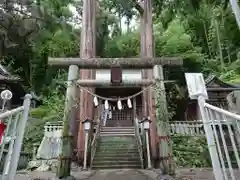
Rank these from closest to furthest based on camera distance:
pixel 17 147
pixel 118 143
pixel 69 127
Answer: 1. pixel 17 147
2. pixel 69 127
3. pixel 118 143

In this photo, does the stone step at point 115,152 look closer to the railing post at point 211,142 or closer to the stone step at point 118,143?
the stone step at point 118,143

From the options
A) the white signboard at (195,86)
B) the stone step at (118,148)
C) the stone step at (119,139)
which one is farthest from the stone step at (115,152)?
the white signboard at (195,86)

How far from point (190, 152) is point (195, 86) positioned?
7698 mm

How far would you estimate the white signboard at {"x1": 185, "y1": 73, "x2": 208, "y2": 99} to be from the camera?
119 inches

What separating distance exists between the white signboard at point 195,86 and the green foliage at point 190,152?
692 centimetres

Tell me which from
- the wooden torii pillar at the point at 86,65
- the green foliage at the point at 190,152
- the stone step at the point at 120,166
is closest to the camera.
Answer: the wooden torii pillar at the point at 86,65

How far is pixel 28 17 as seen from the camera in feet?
48.7

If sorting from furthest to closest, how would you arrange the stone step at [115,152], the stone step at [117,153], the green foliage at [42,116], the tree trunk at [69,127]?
the green foliage at [42,116], the stone step at [115,152], the stone step at [117,153], the tree trunk at [69,127]

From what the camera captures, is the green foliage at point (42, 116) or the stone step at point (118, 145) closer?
the stone step at point (118, 145)

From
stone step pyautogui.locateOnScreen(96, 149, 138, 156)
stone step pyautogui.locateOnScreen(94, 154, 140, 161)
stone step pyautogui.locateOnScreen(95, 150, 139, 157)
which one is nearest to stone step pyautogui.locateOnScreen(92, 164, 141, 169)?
stone step pyautogui.locateOnScreen(94, 154, 140, 161)

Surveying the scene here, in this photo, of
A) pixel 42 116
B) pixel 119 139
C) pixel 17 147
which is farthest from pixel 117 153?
pixel 17 147

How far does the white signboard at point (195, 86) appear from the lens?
302cm

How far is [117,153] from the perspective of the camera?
394 inches

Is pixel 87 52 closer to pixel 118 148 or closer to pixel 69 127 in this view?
pixel 69 127
